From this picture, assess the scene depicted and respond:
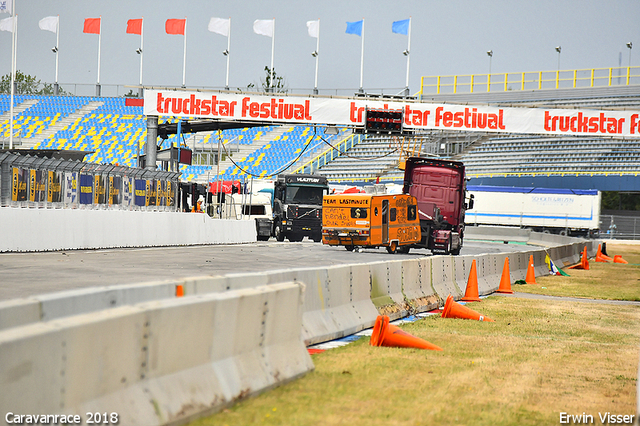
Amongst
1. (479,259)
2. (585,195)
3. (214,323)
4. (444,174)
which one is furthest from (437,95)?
(214,323)

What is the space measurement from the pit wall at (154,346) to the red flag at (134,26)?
45.2 m

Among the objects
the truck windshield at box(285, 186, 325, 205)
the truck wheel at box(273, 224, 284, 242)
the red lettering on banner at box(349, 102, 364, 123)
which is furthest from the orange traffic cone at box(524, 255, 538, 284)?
the red lettering on banner at box(349, 102, 364, 123)

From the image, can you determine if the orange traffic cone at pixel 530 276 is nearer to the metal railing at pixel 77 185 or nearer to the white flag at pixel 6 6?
the metal railing at pixel 77 185

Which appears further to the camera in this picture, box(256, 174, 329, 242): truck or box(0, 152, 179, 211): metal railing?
box(256, 174, 329, 242): truck

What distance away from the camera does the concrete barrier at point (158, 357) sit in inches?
178

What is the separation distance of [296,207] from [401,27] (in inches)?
760

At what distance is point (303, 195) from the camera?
40.0 metres

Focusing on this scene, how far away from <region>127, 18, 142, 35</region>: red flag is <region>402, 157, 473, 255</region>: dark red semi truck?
25678mm

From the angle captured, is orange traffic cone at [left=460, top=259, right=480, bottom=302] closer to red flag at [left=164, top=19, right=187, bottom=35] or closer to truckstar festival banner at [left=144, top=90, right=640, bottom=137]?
truckstar festival banner at [left=144, top=90, right=640, bottom=137]

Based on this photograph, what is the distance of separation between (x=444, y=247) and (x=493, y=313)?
18.4 m

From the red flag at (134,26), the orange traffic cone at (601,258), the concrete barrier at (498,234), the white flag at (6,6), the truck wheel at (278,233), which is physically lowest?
the concrete barrier at (498,234)

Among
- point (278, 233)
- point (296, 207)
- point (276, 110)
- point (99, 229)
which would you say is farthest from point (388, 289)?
point (276, 110)

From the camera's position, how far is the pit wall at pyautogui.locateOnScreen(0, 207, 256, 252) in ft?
71.6

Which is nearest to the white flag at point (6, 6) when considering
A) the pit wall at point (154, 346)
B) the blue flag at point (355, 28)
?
the blue flag at point (355, 28)
